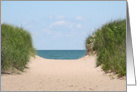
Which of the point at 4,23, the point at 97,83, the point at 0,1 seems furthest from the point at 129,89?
the point at 4,23

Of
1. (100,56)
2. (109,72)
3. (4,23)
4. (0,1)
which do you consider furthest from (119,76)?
(4,23)

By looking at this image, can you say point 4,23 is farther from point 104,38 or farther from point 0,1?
point 0,1

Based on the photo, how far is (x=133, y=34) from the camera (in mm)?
5168

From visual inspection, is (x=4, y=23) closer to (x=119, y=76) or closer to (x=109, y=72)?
(x=109, y=72)

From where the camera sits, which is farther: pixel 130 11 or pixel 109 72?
pixel 109 72

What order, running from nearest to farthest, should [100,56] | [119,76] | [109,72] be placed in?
[119,76], [109,72], [100,56]

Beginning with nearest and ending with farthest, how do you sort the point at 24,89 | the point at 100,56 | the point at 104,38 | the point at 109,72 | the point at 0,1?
the point at 24,89
the point at 0,1
the point at 109,72
the point at 100,56
the point at 104,38

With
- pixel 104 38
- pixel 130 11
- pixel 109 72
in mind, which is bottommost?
pixel 109 72

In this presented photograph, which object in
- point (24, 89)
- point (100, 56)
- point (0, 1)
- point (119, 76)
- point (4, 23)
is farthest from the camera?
point (4, 23)

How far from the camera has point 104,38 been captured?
1012 cm

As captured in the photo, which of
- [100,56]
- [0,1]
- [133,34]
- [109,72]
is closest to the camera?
[133,34]

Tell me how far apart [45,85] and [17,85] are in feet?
1.79

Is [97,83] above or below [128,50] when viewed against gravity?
below

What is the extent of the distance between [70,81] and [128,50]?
1667 mm
